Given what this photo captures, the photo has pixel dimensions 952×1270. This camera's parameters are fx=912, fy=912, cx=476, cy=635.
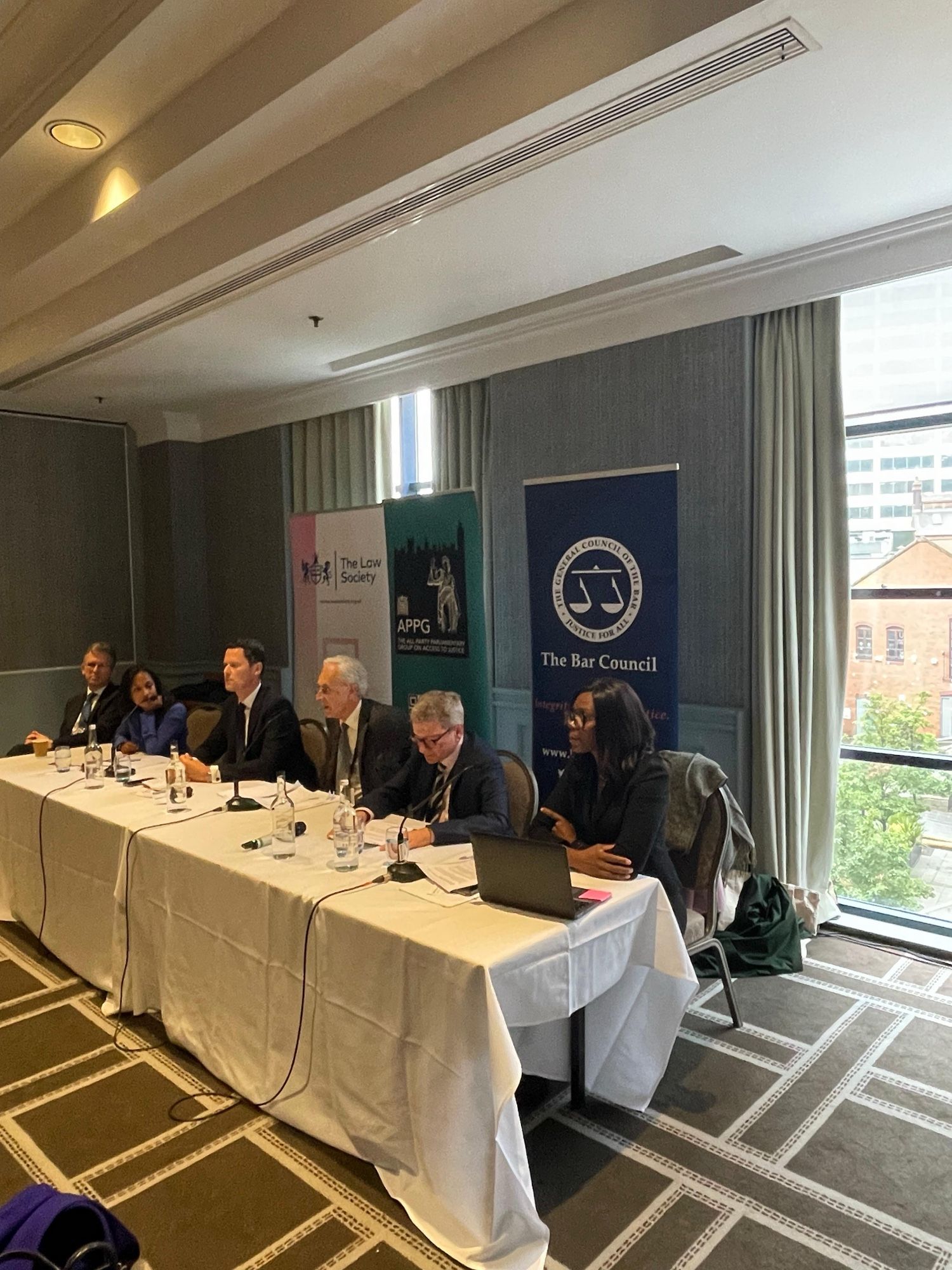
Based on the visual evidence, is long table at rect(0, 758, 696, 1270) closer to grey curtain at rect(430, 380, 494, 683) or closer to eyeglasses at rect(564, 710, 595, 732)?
eyeglasses at rect(564, 710, 595, 732)

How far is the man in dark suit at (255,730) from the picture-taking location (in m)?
3.95

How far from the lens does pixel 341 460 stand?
19.2 ft

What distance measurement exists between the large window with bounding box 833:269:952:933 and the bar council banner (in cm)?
88

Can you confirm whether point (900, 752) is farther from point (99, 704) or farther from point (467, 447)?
point (99, 704)

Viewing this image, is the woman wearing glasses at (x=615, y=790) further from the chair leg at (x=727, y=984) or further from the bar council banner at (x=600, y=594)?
the bar council banner at (x=600, y=594)

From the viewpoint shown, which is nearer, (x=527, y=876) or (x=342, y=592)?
(x=527, y=876)

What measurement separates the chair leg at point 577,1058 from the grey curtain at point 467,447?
255 cm

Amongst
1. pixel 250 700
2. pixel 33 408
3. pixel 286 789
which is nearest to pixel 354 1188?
pixel 286 789

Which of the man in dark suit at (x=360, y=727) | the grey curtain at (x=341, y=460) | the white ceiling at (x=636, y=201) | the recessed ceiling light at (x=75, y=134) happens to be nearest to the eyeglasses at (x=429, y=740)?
the man in dark suit at (x=360, y=727)

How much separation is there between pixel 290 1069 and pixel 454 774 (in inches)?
39.8

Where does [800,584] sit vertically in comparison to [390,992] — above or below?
above

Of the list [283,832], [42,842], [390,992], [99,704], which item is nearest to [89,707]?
[99,704]

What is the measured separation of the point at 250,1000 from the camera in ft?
8.27

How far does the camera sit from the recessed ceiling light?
3150mm
